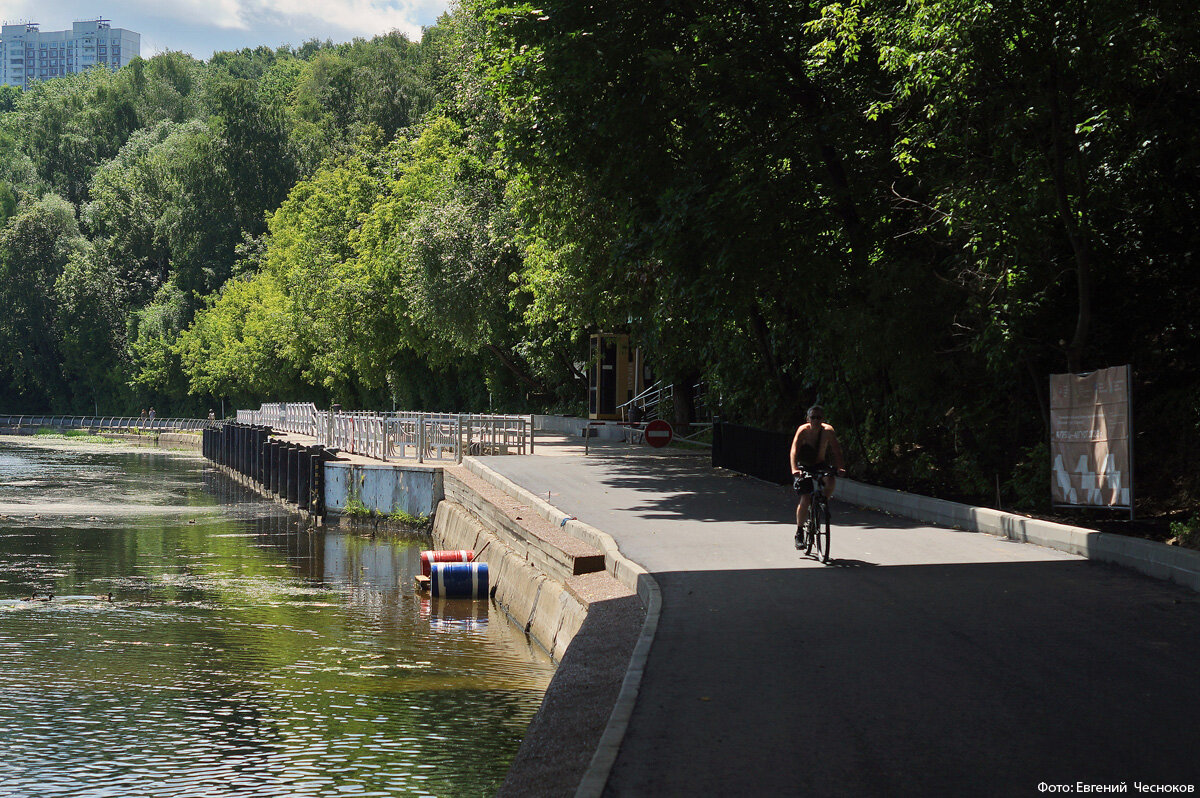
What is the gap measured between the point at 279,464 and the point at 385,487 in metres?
9.67

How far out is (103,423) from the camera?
93.4 metres

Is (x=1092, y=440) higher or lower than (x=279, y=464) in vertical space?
higher

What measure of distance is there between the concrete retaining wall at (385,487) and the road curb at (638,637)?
25.5 feet

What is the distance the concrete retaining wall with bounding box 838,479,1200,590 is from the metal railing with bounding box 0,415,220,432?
72208 mm

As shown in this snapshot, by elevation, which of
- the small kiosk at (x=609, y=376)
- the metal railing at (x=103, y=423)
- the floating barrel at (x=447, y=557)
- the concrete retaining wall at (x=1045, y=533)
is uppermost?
the small kiosk at (x=609, y=376)

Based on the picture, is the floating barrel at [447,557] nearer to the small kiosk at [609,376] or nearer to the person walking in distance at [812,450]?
the person walking in distance at [812,450]

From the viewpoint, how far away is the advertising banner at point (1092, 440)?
1542 centimetres

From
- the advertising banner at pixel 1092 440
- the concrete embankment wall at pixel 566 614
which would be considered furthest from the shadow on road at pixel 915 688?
the advertising banner at pixel 1092 440

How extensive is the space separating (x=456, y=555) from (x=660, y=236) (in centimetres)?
677

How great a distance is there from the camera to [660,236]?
902 inches

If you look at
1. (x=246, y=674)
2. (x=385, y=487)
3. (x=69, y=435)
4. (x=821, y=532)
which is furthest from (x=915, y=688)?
(x=69, y=435)

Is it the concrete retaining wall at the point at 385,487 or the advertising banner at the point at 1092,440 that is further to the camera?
the concrete retaining wall at the point at 385,487

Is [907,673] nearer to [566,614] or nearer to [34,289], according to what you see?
[566,614]

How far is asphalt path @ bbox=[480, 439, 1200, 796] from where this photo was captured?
6512mm
